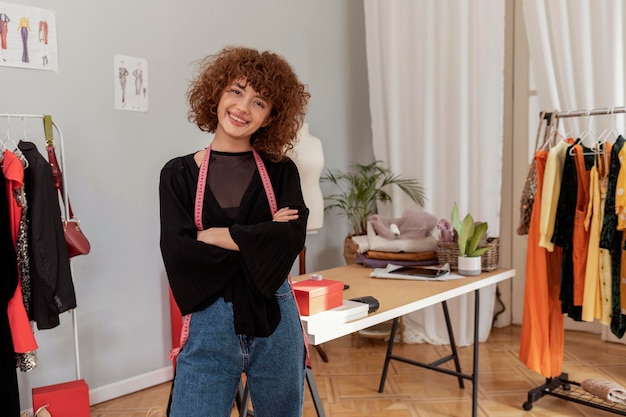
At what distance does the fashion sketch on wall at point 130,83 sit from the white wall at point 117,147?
0.03 meters

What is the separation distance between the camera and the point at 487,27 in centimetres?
375

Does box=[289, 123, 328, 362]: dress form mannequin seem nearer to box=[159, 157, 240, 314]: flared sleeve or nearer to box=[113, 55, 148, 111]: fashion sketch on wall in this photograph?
box=[113, 55, 148, 111]: fashion sketch on wall

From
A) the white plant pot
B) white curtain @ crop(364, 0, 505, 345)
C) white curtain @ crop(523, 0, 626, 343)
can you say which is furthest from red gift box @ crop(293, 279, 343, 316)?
white curtain @ crop(523, 0, 626, 343)

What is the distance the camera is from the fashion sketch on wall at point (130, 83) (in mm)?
3109

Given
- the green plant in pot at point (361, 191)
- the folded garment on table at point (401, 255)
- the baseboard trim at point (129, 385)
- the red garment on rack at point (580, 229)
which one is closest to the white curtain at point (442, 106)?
the green plant in pot at point (361, 191)

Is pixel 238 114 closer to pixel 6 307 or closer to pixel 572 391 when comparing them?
pixel 6 307

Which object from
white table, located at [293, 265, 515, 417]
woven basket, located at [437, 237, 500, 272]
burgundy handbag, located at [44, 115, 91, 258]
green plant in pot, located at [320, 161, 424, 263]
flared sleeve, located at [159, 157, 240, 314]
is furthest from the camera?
green plant in pot, located at [320, 161, 424, 263]

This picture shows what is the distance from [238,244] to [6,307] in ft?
4.26

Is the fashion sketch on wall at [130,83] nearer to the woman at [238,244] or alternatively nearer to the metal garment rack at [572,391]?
the woman at [238,244]

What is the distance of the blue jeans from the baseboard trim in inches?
73.5

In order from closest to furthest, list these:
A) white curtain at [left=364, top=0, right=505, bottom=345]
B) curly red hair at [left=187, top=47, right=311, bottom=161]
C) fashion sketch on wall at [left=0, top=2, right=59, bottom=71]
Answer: curly red hair at [left=187, top=47, right=311, bottom=161] → fashion sketch on wall at [left=0, top=2, right=59, bottom=71] → white curtain at [left=364, top=0, right=505, bottom=345]

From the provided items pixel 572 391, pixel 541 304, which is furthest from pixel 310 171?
pixel 572 391

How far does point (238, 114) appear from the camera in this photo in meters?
1.50

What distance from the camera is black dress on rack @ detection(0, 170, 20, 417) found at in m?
2.22
